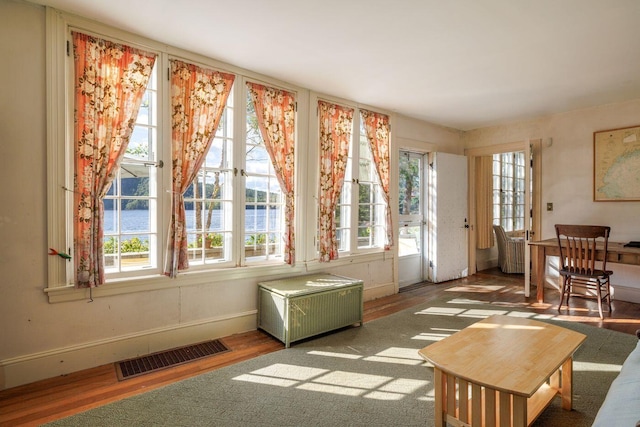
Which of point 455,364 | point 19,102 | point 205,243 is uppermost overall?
point 19,102

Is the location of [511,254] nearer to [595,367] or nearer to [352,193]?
[352,193]

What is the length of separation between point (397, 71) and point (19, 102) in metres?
3.11

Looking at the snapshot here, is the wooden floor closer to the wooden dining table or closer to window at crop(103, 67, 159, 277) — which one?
the wooden dining table

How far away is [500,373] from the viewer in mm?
1665

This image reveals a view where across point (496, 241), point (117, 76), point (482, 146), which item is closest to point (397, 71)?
point (117, 76)

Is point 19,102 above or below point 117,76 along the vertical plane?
below

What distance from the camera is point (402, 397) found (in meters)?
2.19

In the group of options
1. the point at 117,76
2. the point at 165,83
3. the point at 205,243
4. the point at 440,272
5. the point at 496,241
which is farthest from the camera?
the point at 496,241

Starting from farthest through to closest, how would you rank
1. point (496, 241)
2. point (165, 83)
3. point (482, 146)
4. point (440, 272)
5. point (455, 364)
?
point (496, 241) → point (482, 146) → point (440, 272) → point (165, 83) → point (455, 364)

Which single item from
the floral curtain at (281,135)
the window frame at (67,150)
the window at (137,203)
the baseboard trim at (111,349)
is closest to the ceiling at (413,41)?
the window frame at (67,150)

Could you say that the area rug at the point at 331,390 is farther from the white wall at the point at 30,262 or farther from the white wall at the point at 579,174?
the white wall at the point at 579,174

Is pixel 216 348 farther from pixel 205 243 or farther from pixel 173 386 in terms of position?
pixel 205 243

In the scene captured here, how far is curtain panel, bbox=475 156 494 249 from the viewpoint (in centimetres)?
613

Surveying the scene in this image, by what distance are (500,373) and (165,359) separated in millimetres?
2416
